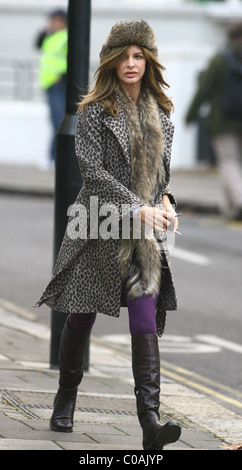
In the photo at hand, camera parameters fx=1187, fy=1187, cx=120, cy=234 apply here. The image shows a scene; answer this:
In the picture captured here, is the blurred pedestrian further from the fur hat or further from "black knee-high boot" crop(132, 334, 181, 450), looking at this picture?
"black knee-high boot" crop(132, 334, 181, 450)

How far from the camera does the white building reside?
20.5 metres

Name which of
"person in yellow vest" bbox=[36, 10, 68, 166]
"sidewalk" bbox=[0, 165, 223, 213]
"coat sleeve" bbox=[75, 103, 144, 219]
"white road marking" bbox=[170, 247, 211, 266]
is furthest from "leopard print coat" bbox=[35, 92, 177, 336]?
"person in yellow vest" bbox=[36, 10, 68, 166]

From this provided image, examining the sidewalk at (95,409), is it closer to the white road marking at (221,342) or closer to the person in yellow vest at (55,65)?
the white road marking at (221,342)

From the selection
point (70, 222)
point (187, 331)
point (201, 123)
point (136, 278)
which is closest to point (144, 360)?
point (136, 278)

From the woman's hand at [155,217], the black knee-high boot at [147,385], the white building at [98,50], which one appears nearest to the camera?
the black knee-high boot at [147,385]

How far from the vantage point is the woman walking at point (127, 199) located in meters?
4.67

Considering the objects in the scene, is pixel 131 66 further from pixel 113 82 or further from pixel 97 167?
pixel 97 167

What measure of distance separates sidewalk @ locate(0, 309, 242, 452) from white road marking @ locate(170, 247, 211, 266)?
3608 millimetres

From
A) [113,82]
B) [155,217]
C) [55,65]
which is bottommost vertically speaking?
[155,217]

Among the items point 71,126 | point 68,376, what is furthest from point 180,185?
point 68,376

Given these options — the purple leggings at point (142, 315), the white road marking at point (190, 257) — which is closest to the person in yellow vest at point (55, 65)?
the white road marking at point (190, 257)

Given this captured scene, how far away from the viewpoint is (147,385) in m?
4.62

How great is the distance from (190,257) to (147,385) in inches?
248

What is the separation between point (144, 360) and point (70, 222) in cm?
65
